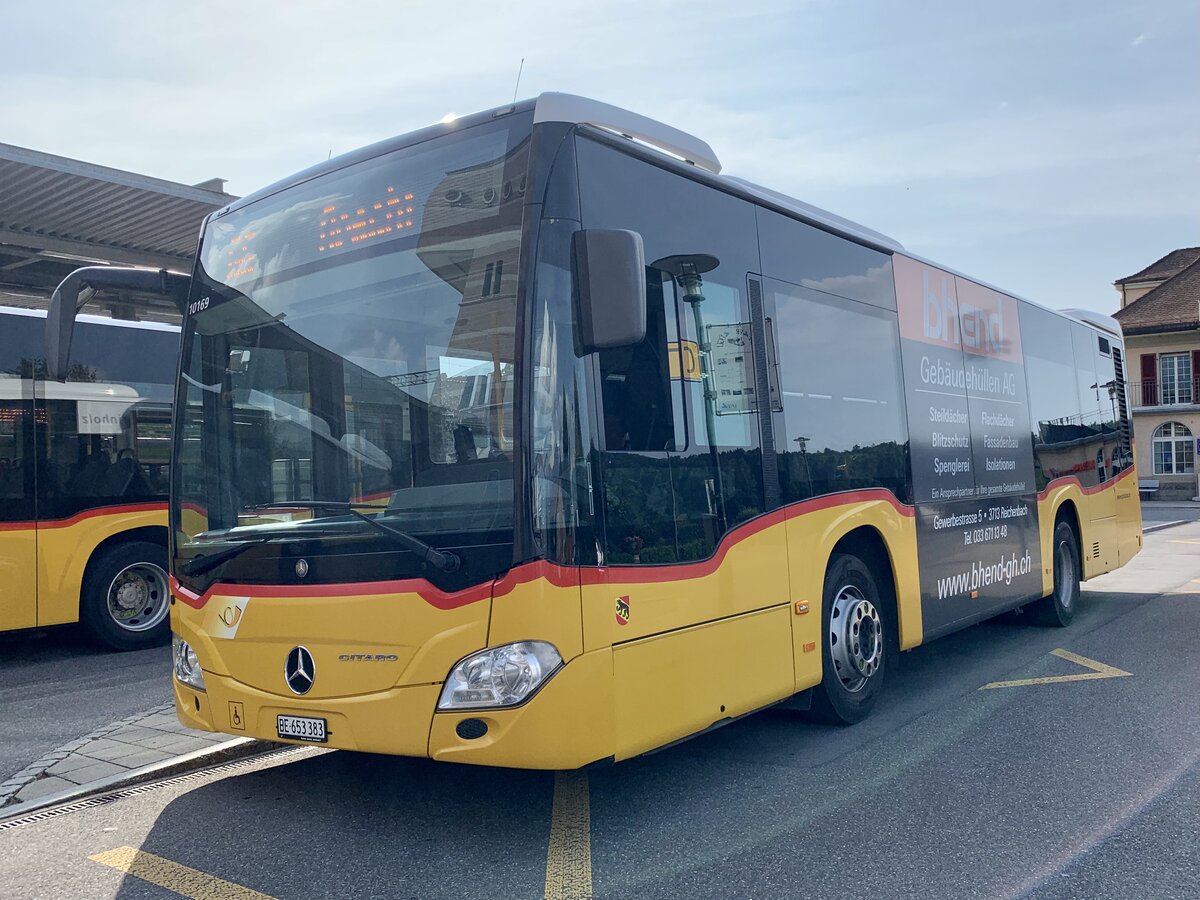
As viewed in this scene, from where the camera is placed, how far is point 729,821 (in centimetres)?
473

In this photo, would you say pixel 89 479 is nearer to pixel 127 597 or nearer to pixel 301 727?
pixel 127 597

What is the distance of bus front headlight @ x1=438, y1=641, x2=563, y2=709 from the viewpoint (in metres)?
4.16

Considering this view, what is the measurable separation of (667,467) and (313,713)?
182 cm

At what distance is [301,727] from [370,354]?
1.60 meters

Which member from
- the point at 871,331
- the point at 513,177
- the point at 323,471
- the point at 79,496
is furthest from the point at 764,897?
the point at 79,496

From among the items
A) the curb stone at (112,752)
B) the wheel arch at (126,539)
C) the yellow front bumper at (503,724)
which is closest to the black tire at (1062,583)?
the yellow front bumper at (503,724)

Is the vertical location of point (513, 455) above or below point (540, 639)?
above

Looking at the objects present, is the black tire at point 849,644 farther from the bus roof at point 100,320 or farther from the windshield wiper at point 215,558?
the bus roof at point 100,320

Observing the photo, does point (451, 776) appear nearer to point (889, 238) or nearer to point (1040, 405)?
point (889, 238)

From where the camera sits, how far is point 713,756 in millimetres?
5848

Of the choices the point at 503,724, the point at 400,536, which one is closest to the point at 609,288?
the point at 400,536

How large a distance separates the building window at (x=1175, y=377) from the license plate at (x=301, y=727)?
171ft

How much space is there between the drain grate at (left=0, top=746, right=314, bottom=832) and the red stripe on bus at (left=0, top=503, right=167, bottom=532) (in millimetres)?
4458

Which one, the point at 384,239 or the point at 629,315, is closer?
the point at 629,315
